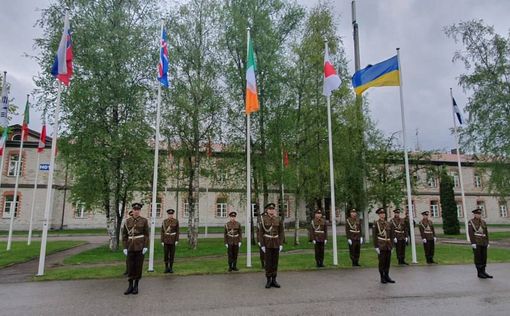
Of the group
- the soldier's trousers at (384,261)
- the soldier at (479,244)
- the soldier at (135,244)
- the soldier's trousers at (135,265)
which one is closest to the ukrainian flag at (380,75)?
the soldier at (479,244)

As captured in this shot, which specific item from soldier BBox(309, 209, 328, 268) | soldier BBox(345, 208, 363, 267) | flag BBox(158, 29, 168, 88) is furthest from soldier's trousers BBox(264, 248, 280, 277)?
flag BBox(158, 29, 168, 88)

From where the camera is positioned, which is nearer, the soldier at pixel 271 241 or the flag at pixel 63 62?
the soldier at pixel 271 241

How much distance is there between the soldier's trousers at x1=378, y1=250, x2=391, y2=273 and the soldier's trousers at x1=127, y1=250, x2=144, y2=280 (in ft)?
22.1

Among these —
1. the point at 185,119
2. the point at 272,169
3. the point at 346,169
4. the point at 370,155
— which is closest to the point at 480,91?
the point at 370,155

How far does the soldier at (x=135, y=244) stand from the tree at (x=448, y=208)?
29.9 m

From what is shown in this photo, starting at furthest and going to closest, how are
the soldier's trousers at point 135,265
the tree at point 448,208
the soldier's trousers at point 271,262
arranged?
the tree at point 448,208
the soldier's trousers at point 271,262
the soldier's trousers at point 135,265

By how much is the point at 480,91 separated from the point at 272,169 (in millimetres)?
18778

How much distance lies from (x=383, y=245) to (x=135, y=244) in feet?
23.5

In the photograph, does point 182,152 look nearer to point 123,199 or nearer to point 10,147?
point 123,199

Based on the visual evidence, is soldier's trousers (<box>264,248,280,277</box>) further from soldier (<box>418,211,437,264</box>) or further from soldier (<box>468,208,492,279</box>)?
soldier (<box>418,211,437,264</box>)

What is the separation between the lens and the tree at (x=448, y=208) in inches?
1271

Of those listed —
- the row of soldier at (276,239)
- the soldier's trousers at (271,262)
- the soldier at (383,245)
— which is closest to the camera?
the row of soldier at (276,239)

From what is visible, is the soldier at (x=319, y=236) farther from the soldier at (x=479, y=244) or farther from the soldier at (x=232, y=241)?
the soldier at (x=479, y=244)

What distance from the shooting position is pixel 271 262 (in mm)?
10422
